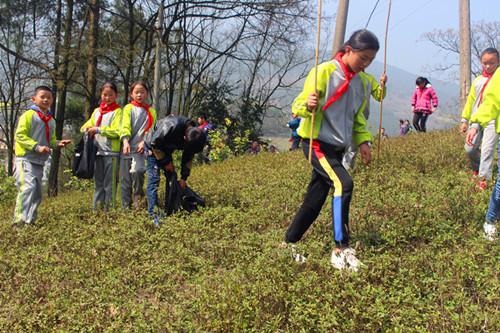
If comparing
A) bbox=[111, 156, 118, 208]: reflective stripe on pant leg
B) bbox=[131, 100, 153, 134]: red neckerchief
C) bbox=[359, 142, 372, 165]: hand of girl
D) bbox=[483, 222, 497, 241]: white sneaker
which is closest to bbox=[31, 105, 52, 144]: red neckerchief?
bbox=[111, 156, 118, 208]: reflective stripe on pant leg

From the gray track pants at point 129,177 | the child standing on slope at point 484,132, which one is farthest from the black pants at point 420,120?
the gray track pants at point 129,177

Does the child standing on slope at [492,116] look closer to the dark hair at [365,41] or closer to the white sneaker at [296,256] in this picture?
the dark hair at [365,41]

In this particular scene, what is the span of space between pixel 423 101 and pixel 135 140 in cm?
921

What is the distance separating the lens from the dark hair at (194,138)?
6043 mm

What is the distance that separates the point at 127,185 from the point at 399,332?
513cm

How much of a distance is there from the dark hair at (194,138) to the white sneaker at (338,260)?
2522mm

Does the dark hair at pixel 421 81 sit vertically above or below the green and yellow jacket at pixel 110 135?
above

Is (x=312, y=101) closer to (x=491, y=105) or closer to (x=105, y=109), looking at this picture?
(x=491, y=105)

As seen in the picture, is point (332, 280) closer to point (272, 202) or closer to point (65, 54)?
point (272, 202)

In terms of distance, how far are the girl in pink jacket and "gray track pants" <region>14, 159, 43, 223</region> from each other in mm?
10375

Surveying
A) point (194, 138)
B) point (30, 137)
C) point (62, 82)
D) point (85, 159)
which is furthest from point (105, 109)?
point (62, 82)

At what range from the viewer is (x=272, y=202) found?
682 cm

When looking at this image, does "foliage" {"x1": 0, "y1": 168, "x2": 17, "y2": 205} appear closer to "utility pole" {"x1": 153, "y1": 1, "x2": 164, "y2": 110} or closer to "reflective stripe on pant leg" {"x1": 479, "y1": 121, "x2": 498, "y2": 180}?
"utility pole" {"x1": 153, "y1": 1, "x2": 164, "y2": 110}

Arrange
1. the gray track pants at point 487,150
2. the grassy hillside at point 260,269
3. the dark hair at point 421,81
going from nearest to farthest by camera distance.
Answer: the grassy hillside at point 260,269, the gray track pants at point 487,150, the dark hair at point 421,81
